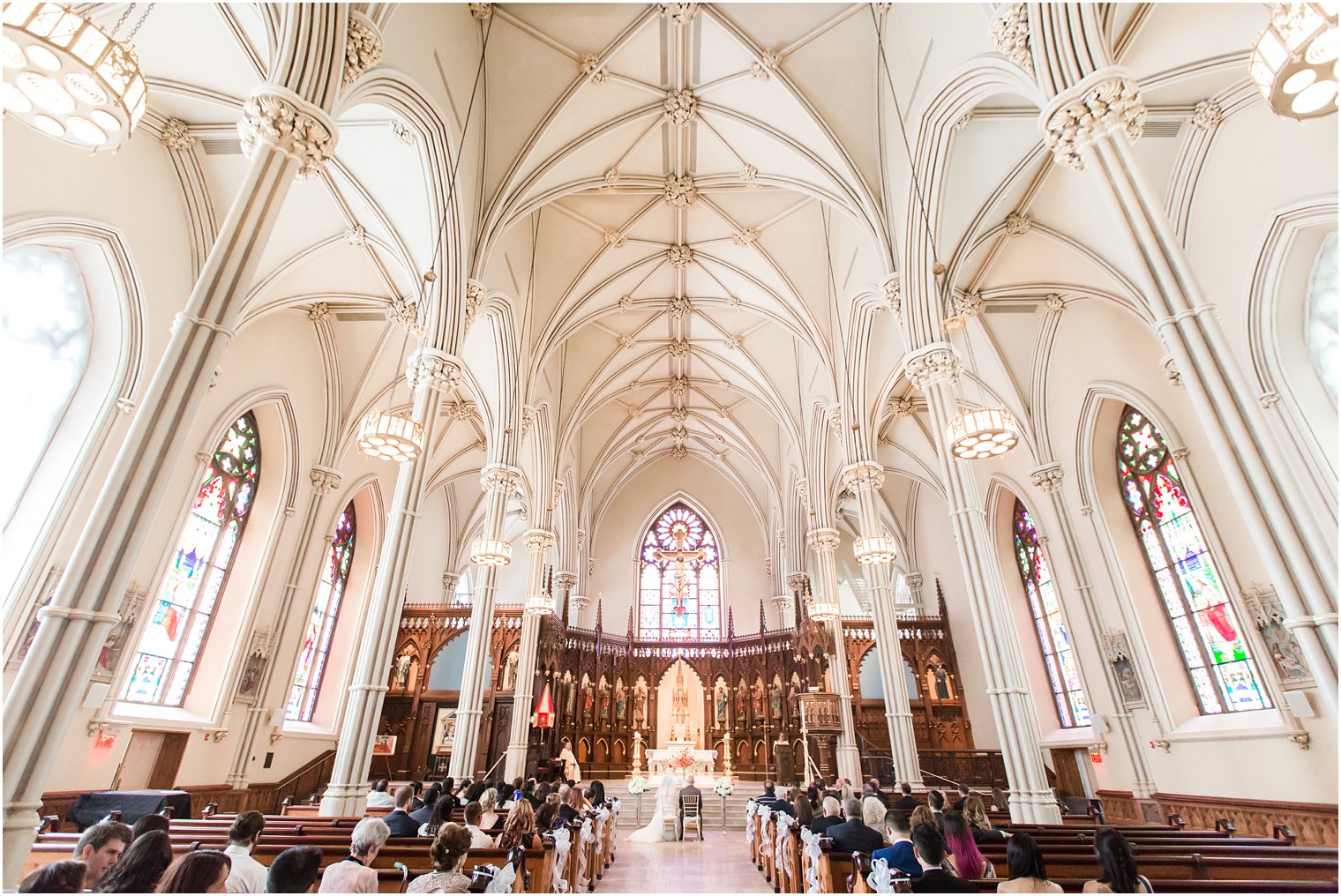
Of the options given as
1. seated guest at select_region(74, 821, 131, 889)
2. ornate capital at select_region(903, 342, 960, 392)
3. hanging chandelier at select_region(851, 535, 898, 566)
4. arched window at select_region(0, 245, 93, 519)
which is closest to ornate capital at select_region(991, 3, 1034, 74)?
ornate capital at select_region(903, 342, 960, 392)

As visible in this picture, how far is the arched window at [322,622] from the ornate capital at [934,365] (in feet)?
47.4

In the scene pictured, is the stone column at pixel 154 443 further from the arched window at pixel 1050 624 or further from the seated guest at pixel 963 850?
the arched window at pixel 1050 624

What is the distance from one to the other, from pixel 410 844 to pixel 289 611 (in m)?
11.5

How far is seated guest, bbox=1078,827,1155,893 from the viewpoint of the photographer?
3324mm

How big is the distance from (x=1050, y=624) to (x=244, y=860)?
58.5 ft

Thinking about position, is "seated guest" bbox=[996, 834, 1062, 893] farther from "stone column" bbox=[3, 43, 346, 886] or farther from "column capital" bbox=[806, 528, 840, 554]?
"column capital" bbox=[806, 528, 840, 554]

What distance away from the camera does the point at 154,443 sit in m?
4.99

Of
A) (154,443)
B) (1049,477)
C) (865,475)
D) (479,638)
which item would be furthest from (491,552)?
(1049,477)

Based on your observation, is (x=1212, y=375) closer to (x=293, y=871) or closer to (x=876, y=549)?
(x=293, y=871)

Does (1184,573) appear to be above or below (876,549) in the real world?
below

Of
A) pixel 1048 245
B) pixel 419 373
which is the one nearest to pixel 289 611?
pixel 419 373

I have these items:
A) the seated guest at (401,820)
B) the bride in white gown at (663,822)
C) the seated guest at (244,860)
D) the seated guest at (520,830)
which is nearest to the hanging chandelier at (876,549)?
the bride in white gown at (663,822)

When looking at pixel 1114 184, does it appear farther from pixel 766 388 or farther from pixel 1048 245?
pixel 766 388

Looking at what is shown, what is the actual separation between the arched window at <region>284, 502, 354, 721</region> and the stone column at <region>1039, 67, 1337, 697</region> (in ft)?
56.0
